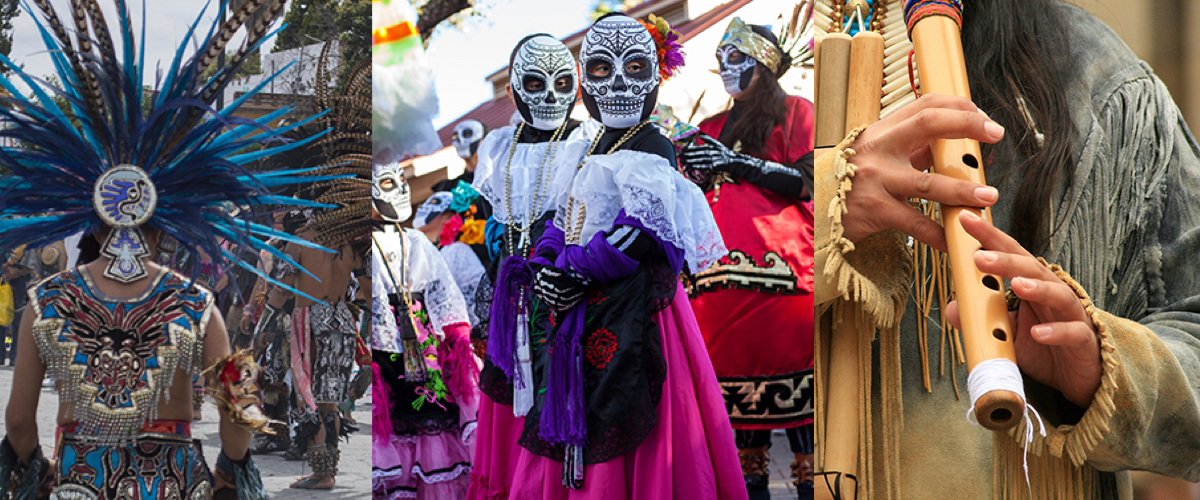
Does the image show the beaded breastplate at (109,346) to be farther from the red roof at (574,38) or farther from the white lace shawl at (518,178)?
the red roof at (574,38)

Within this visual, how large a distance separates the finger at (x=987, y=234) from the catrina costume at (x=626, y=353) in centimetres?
153

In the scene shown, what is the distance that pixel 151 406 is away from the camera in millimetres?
2229

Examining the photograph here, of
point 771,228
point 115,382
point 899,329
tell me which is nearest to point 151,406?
point 115,382

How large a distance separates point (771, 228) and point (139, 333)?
2.28 meters

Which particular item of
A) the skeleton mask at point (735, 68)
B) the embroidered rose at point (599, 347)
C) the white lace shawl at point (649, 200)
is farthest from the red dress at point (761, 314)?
the embroidered rose at point (599, 347)

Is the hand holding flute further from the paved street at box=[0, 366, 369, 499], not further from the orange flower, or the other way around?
the orange flower

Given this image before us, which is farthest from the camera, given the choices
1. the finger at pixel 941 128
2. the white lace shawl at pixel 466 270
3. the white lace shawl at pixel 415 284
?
the white lace shawl at pixel 466 270

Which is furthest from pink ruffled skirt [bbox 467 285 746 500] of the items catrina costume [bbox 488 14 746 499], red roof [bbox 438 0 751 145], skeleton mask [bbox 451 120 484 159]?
skeleton mask [bbox 451 120 484 159]

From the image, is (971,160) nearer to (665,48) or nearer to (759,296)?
(759,296)

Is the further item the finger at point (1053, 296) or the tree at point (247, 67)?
the tree at point (247, 67)

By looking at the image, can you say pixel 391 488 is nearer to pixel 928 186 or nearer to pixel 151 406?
pixel 151 406

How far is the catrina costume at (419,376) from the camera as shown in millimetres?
4277

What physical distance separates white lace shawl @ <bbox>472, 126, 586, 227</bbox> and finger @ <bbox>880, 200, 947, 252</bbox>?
2.00 meters

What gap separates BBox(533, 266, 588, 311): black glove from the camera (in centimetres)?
260
